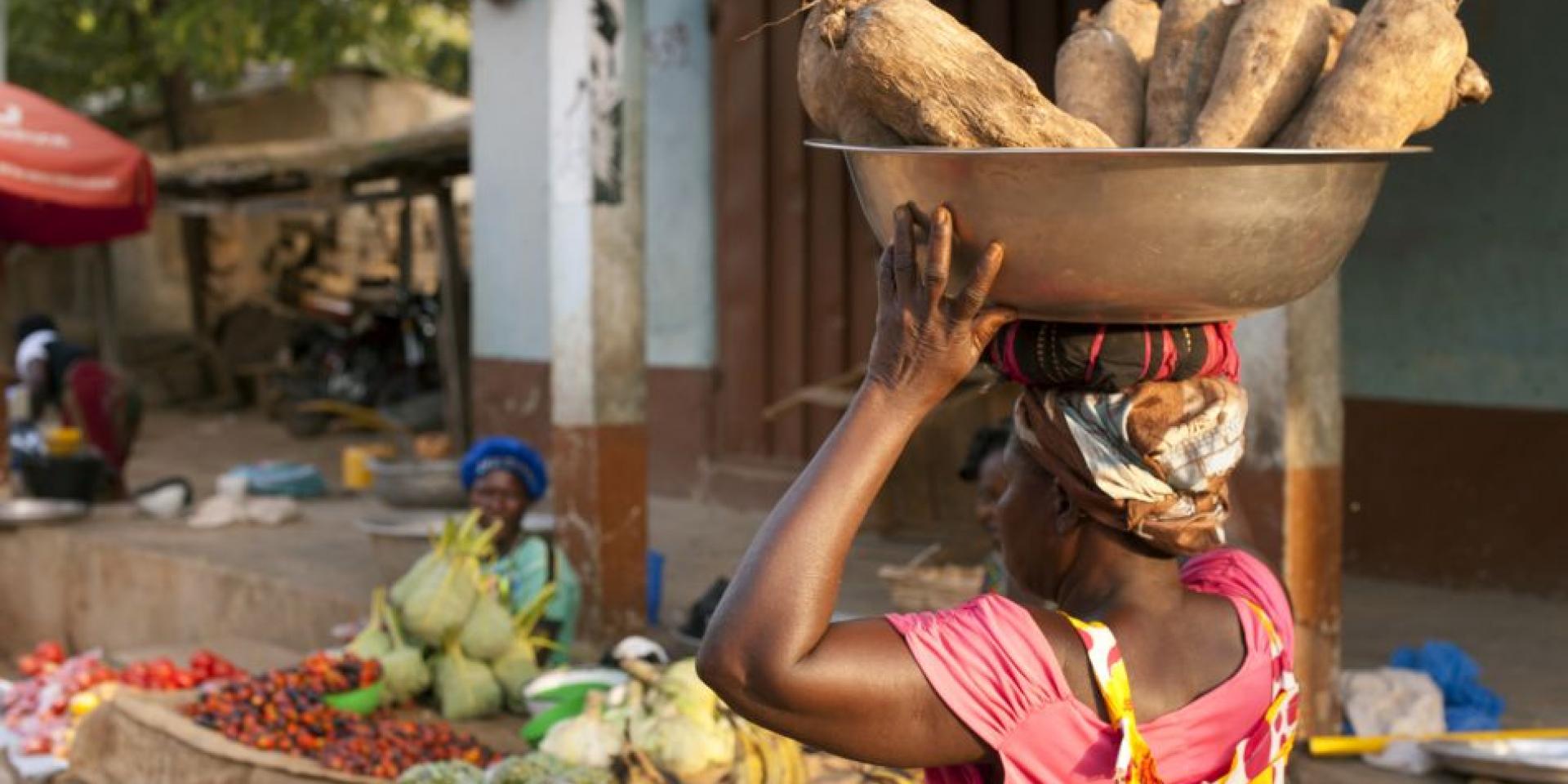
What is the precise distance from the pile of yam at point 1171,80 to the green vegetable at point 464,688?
3.72 meters

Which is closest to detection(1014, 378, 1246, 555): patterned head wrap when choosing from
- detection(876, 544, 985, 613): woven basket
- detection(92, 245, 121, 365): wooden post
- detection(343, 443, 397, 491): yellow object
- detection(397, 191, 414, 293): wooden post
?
detection(876, 544, 985, 613): woven basket

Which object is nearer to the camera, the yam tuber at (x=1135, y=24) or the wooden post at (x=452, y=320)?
the yam tuber at (x=1135, y=24)

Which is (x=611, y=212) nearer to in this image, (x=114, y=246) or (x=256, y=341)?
(x=256, y=341)

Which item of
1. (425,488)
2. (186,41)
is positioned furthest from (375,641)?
(186,41)

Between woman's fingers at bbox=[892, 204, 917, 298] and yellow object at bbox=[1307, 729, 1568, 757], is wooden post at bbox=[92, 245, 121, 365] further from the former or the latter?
woman's fingers at bbox=[892, 204, 917, 298]

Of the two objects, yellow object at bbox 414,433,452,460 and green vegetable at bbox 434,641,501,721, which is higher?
green vegetable at bbox 434,641,501,721

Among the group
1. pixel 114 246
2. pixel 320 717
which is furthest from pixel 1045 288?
pixel 114 246

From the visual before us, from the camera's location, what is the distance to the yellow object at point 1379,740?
4.67 m

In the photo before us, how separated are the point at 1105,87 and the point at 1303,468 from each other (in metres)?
2.75

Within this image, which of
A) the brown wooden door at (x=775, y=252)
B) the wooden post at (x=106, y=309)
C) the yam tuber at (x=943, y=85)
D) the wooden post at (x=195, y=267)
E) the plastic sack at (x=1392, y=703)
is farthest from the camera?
the wooden post at (x=195, y=267)

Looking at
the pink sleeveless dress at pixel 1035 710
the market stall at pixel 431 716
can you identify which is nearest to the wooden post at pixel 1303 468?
the market stall at pixel 431 716

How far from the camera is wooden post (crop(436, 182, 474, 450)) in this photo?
38.0 feet

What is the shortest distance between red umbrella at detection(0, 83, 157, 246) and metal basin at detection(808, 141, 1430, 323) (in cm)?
851

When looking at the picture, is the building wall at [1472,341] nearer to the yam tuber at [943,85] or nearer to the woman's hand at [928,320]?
the yam tuber at [943,85]
